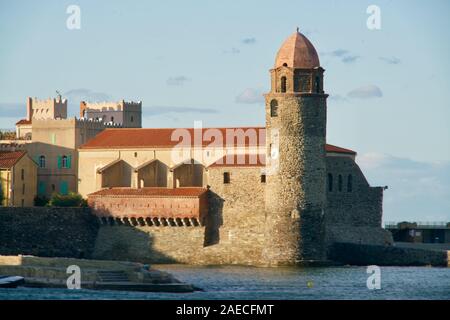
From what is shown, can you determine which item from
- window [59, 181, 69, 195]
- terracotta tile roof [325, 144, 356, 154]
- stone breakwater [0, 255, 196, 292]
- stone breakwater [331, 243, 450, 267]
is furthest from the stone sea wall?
stone breakwater [0, 255, 196, 292]

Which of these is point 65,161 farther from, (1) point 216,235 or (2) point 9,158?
(1) point 216,235

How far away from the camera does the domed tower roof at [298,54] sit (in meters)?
115

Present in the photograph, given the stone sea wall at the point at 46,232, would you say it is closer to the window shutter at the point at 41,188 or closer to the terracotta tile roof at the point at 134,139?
the terracotta tile roof at the point at 134,139

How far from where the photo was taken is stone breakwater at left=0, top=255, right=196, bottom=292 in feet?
316

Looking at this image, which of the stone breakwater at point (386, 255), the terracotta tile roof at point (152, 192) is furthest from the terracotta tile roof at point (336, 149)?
the terracotta tile roof at point (152, 192)

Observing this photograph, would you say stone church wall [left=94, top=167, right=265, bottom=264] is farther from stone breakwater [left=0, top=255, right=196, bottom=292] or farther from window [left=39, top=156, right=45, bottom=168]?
stone breakwater [left=0, top=255, right=196, bottom=292]

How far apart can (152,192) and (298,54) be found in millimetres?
13339

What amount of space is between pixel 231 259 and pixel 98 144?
1633 cm

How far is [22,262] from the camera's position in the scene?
99.9 meters

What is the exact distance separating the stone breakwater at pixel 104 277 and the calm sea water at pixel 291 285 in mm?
1257

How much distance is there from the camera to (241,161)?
11831 centimetres

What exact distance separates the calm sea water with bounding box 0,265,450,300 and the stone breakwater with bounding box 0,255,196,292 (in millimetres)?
1257
